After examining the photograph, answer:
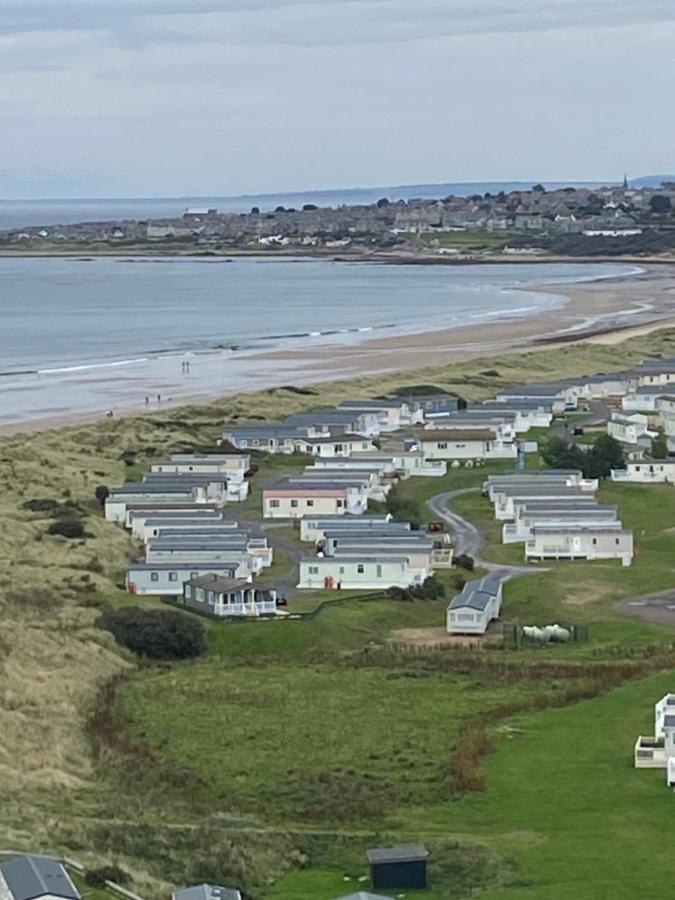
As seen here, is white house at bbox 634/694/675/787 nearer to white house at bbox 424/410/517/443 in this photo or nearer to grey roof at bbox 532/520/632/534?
grey roof at bbox 532/520/632/534

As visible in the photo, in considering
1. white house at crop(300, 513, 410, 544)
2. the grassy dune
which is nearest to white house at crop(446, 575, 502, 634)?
the grassy dune

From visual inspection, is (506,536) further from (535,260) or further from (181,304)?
(535,260)

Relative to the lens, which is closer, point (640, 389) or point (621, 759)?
point (621, 759)

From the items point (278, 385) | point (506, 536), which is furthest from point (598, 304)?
point (506, 536)

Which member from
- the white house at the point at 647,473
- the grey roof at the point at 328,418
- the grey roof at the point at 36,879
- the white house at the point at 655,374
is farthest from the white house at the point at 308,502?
the grey roof at the point at 36,879

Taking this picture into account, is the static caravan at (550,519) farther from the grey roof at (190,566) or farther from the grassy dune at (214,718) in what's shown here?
the grey roof at (190,566)
